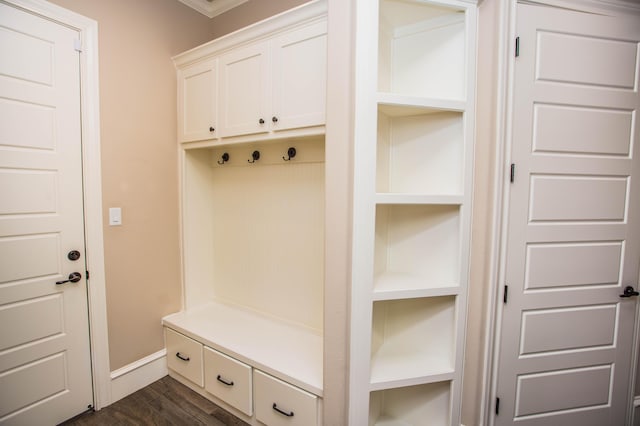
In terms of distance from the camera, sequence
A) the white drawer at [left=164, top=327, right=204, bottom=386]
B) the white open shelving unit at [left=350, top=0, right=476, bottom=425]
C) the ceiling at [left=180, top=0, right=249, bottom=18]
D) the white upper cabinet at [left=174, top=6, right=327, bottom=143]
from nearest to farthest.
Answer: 1. the white open shelving unit at [left=350, top=0, right=476, bottom=425]
2. the white upper cabinet at [left=174, top=6, right=327, bottom=143]
3. the white drawer at [left=164, top=327, right=204, bottom=386]
4. the ceiling at [left=180, top=0, right=249, bottom=18]

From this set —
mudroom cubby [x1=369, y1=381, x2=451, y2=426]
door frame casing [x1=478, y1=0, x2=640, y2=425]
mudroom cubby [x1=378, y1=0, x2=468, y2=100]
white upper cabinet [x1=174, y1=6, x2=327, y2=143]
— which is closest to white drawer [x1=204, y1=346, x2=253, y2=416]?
mudroom cubby [x1=369, y1=381, x2=451, y2=426]

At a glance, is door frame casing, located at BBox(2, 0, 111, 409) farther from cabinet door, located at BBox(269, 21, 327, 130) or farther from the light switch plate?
cabinet door, located at BBox(269, 21, 327, 130)

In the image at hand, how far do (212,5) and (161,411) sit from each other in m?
3.27

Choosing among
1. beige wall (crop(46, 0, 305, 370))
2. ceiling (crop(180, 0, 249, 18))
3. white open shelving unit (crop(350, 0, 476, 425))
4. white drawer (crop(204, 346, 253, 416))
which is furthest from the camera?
ceiling (crop(180, 0, 249, 18))

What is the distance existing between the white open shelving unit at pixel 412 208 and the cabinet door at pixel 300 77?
13.9 inches

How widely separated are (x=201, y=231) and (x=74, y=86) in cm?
133

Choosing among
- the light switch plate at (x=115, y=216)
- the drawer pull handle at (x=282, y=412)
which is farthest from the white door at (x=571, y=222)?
the light switch plate at (x=115, y=216)

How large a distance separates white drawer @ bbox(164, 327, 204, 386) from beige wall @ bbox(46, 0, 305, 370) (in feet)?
0.42

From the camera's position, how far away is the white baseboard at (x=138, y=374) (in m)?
2.01

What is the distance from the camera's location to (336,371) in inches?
56.2

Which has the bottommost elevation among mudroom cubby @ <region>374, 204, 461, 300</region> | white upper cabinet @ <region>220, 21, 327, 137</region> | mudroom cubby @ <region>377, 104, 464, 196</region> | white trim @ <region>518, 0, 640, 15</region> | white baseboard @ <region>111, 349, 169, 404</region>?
white baseboard @ <region>111, 349, 169, 404</region>

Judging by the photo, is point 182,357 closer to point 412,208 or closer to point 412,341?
point 412,341

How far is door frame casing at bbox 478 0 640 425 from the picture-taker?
4.71 feet

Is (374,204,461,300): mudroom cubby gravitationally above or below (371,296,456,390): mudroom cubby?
above
